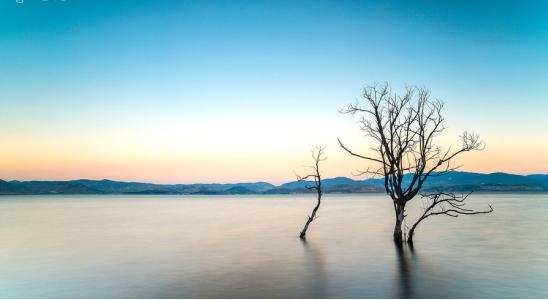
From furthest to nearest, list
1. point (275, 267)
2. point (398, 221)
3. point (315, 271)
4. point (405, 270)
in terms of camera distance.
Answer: point (398, 221)
point (275, 267)
point (315, 271)
point (405, 270)

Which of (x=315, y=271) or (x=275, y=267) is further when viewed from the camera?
(x=275, y=267)

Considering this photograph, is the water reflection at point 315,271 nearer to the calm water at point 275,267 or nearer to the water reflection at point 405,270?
the calm water at point 275,267

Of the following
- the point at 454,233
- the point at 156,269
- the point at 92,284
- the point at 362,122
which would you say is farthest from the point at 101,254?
the point at 454,233

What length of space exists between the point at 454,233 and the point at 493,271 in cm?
1733

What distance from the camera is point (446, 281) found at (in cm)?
1725

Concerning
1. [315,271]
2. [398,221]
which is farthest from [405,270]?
[398,221]

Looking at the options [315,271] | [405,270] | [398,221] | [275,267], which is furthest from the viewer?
[398,221]

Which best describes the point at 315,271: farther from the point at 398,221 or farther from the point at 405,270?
the point at 398,221

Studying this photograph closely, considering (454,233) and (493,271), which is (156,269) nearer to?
(493,271)

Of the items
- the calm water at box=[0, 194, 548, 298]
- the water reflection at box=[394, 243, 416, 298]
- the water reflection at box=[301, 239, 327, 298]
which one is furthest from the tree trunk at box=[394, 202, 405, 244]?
the water reflection at box=[301, 239, 327, 298]

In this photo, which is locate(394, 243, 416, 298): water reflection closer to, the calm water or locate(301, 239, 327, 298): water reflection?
the calm water

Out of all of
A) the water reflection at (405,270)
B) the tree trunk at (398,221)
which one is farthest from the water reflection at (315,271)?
the tree trunk at (398,221)

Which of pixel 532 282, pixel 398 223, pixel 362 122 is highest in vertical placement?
pixel 362 122

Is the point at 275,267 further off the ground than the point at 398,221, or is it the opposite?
the point at 398,221
